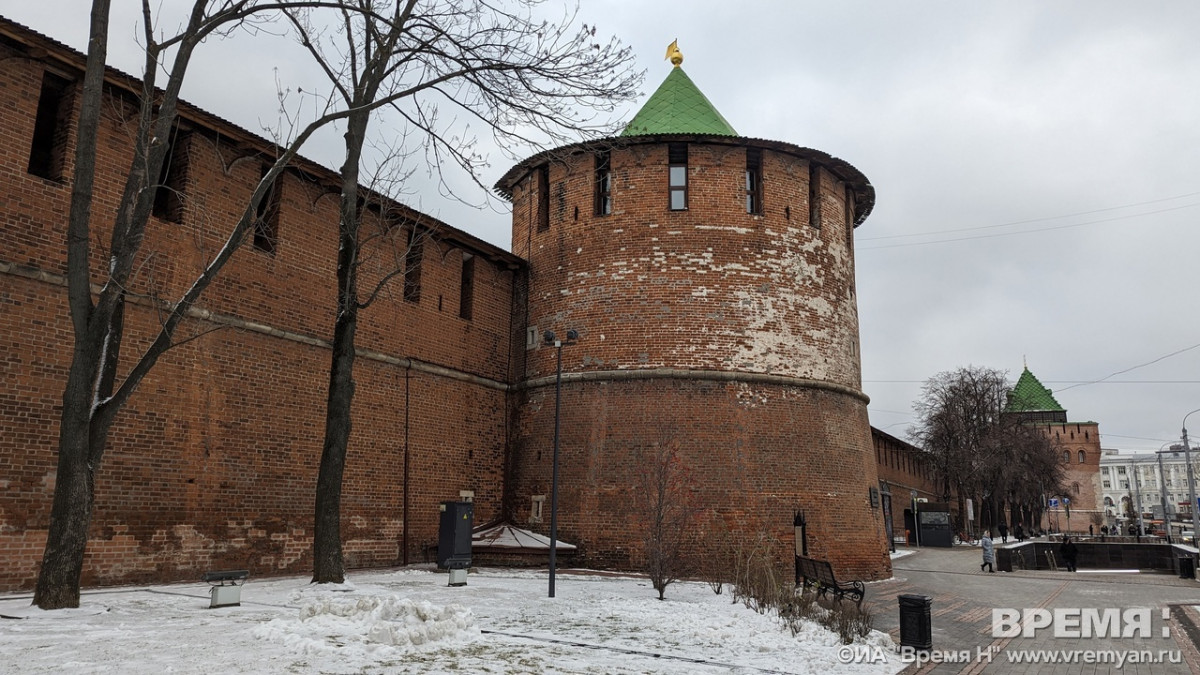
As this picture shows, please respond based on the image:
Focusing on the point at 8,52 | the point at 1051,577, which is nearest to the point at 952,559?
the point at 1051,577

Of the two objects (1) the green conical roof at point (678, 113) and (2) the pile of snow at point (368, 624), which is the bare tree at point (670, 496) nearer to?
(2) the pile of snow at point (368, 624)

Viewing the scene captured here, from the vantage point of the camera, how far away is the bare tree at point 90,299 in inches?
351

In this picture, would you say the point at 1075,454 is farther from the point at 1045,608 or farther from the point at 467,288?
the point at 467,288

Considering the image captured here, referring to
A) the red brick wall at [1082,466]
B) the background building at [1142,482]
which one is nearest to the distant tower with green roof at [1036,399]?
the red brick wall at [1082,466]

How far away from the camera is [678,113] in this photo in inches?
856

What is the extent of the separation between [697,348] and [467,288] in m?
6.05

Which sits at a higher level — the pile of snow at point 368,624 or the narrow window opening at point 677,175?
the narrow window opening at point 677,175

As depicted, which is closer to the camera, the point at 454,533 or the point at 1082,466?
the point at 454,533

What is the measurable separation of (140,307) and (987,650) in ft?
44.1

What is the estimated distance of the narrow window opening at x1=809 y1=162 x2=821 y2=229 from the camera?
21.2m

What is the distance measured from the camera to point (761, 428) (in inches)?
742

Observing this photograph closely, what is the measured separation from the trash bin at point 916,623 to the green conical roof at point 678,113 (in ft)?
43.6

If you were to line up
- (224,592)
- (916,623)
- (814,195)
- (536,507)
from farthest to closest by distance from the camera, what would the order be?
1. (814,195)
2. (536,507)
3. (916,623)
4. (224,592)

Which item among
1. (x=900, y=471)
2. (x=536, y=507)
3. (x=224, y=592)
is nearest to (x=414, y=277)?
(x=536, y=507)
